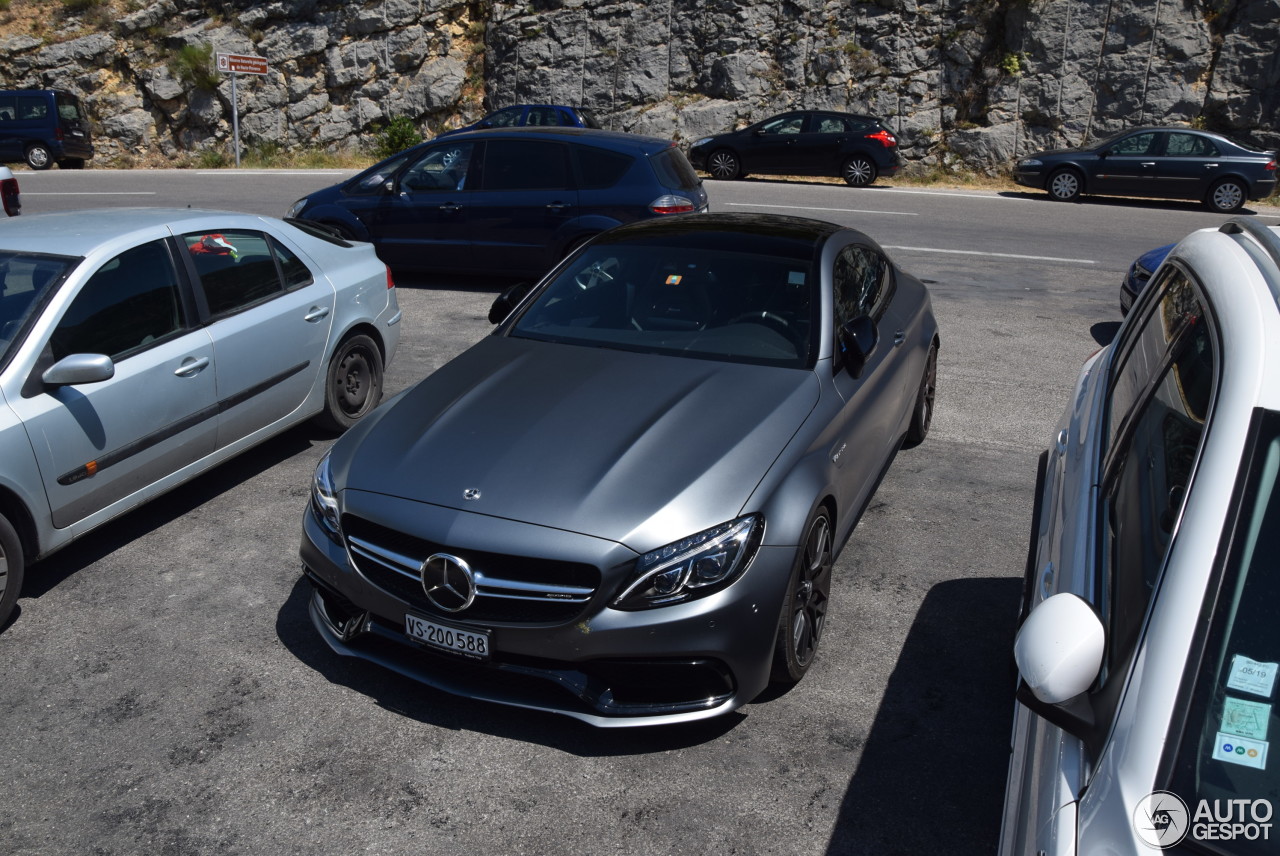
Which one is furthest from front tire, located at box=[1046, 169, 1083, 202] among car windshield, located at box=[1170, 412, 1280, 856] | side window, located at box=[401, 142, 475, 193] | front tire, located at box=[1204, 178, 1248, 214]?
car windshield, located at box=[1170, 412, 1280, 856]

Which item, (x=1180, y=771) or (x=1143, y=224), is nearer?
(x=1180, y=771)

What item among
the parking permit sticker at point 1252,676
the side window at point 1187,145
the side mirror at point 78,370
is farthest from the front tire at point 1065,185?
the parking permit sticker at point 1252,676

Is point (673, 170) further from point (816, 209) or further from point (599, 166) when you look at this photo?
point (816, 209)

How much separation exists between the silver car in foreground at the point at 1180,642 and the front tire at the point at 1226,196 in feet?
60.9

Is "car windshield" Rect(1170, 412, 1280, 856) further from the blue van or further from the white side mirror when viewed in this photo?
the blue van

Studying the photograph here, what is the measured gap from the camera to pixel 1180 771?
1.98 m

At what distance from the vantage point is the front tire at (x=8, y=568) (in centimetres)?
446

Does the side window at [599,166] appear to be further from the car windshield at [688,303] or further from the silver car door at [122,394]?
the silver car door at [122,394]

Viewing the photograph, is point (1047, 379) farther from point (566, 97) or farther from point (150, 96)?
point (150, 96)

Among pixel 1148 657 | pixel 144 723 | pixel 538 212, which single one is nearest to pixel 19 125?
pixel 538 212

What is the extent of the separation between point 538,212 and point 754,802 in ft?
26.1

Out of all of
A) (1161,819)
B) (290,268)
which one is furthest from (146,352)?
(1161,819)

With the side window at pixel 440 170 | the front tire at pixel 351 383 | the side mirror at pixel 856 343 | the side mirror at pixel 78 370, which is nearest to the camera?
the side mirror at pixel 78 370

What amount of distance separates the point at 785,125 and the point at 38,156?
55.6 ft
